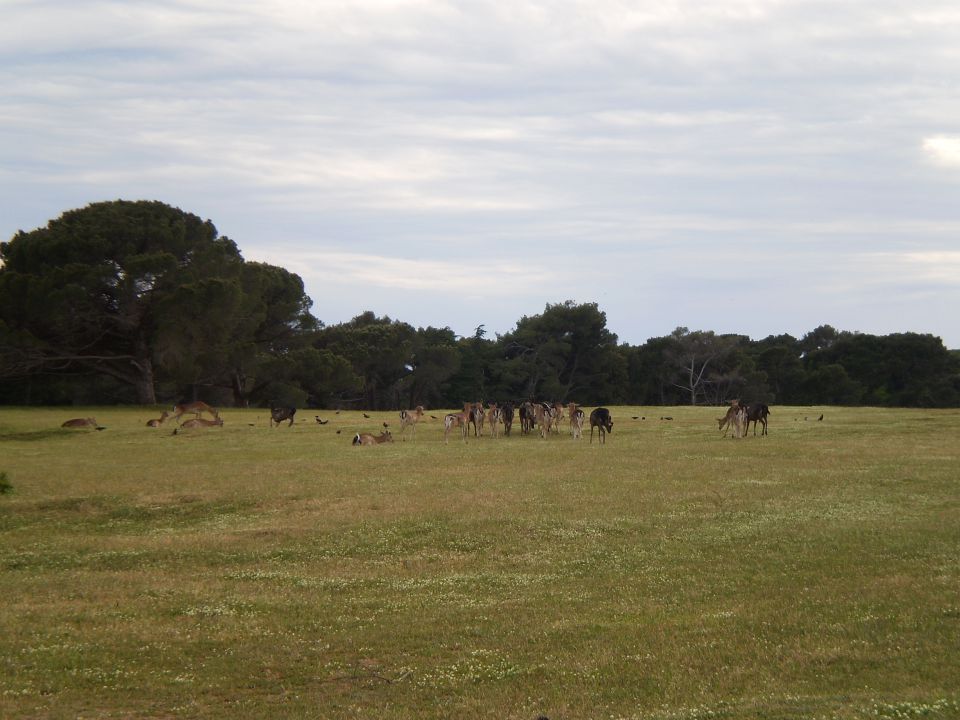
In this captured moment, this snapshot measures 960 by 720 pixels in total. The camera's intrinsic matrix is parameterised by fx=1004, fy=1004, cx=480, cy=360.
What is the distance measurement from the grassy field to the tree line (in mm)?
27244

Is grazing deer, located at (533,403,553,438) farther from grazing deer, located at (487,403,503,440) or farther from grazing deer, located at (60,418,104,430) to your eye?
grazing deer, located at (60,418,104,430)

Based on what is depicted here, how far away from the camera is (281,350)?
66750 mm

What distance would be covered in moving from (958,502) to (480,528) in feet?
29.7

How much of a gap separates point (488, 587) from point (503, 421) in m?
24.5

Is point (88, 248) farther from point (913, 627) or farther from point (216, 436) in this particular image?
point (913, 627)

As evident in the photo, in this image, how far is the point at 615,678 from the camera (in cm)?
943

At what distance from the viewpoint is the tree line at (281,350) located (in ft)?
174

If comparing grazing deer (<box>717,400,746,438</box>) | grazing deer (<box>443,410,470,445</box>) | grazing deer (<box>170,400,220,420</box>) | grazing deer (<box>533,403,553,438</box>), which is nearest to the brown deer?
grazing deer (<box>533,403,553,438</box>)

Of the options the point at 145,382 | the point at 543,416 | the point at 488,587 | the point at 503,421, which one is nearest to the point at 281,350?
the point at 145,382

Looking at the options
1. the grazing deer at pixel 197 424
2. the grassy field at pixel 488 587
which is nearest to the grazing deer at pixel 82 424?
the grazing deer at pixel 197 424

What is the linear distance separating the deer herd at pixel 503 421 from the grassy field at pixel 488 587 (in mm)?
6677

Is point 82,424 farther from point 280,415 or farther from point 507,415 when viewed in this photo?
point 507,415

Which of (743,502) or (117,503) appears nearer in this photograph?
(743,502)

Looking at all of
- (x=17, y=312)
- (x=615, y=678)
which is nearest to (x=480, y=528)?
(x=615, y=678)
